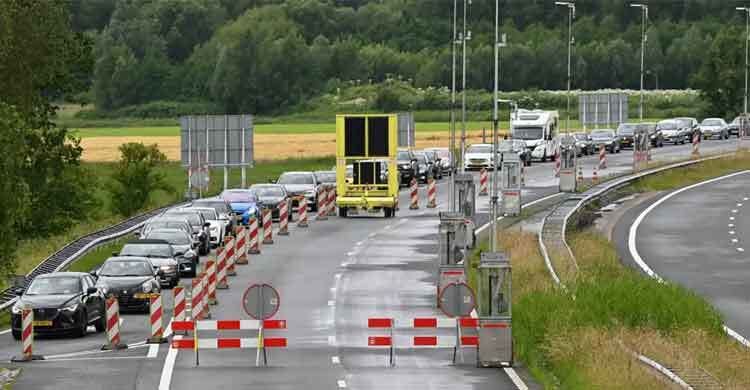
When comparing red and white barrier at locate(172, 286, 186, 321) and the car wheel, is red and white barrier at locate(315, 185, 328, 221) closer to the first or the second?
the car wheel

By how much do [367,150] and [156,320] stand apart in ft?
99.4

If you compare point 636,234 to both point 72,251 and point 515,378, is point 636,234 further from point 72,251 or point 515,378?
point 515,378

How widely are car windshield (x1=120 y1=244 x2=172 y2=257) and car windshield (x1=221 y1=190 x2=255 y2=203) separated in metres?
17.6

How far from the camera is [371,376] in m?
28.8

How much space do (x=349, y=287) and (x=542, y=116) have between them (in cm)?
5376

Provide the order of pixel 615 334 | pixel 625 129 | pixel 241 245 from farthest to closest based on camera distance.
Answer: pixel 625 129, pixel 241 245, pixel 615 334

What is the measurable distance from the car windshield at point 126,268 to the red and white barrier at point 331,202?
2638 centimetres

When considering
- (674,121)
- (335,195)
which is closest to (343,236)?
(335,195)

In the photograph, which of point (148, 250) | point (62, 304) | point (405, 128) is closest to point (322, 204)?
point (148, 250)

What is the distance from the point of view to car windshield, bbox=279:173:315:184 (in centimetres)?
7150

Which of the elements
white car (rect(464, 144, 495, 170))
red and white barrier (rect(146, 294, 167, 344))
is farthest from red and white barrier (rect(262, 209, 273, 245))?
white car (rect(464, 144, 495, 170))

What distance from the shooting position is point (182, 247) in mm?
48781

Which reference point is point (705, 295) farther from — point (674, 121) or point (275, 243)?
point (674, 121)

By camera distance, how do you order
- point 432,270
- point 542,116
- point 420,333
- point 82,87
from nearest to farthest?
point 420,333 < point 432,270 < point 82,87 < point 542,116
